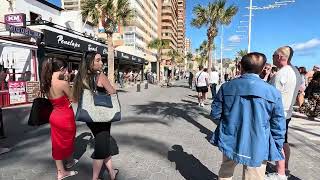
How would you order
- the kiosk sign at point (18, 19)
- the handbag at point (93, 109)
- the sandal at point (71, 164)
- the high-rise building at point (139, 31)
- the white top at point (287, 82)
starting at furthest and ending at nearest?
the high-rise building at point (139, 31)
the kiosk sign at point (18, 19)
the sandal at point (71, 164)
the white top at point (287, 82)
the handbag at point (93, 109)

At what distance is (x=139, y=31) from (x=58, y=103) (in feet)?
223

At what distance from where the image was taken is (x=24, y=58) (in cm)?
1709

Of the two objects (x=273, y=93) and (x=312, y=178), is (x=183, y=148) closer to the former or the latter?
(x=312, y=178)

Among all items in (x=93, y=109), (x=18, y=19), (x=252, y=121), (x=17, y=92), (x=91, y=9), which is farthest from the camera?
(x=91, y=9)

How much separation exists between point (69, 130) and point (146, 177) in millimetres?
1314

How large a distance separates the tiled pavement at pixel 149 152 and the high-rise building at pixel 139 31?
44601mm

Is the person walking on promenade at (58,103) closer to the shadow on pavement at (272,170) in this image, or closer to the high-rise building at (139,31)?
the shadow on pavement at (272,170)

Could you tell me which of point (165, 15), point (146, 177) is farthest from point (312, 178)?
point (165, 15)

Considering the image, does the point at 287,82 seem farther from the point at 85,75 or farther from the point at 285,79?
the point at 85,75

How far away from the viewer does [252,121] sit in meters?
2.95

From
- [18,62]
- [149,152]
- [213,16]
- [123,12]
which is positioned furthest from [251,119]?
[213,16]

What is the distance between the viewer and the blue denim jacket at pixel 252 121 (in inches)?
114

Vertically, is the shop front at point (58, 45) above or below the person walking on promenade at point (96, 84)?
above

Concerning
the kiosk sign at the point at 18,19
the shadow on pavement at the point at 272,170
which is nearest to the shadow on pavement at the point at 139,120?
the shadow on pavement at the point at 272,170
